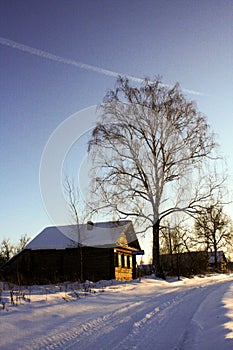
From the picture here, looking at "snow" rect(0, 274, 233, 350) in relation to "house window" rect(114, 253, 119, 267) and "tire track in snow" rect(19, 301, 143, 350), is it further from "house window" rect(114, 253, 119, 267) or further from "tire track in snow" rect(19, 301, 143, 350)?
"house window" rect(114, 253, 119, 267)

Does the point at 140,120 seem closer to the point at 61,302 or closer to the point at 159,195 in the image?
the point at 159,195

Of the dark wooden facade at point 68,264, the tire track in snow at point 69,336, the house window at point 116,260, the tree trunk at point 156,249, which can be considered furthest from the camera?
the house window at point 116,260

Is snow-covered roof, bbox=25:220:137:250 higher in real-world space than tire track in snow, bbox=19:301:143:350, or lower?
higher

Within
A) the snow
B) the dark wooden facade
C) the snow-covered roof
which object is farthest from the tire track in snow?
the dark wooden facade

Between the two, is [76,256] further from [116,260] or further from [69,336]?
[69,336]

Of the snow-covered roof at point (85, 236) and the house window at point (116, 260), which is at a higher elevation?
the snow-covered roof at point (85, 236)

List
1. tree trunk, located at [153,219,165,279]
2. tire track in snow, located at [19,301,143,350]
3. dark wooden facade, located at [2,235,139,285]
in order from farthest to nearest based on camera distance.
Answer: dark wooden facade, located at [2,235,139,285] < tree trunk, located at [153,219,165,279] < tire track in snow, located at [19,301,143,350]

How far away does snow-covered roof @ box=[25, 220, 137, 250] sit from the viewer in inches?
1261

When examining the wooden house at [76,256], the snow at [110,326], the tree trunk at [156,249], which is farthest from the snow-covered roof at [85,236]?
the snow at [110,326]

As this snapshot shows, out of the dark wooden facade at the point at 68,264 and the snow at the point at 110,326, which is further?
the dark wooden facade at the point at 68,264

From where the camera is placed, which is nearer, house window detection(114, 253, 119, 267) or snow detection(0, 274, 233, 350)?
snow detection(0, 274, 233, 350)

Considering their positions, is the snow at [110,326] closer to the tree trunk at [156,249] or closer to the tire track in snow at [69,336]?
the tire track in snow at [69,336]

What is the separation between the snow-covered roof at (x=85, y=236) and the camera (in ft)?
105

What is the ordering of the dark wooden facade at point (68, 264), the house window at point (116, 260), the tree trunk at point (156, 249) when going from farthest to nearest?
the house window at point (116, 260) < the dark wooden facade at point (68, 264) < the tree trunk at point (156, 249)
